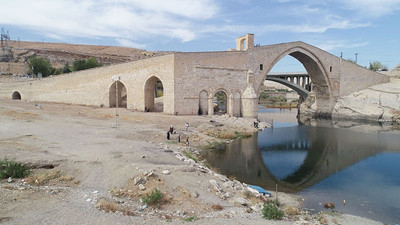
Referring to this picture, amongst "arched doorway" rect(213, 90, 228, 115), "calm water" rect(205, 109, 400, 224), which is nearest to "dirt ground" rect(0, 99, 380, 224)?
"calm water" rect(205, 109, 400, 224)

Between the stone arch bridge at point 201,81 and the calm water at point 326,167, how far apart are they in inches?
263

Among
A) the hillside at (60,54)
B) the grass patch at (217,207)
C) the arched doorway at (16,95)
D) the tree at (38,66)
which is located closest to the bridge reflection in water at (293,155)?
the grass patch at (217,207)

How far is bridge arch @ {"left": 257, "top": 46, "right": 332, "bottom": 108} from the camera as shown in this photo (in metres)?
31.3

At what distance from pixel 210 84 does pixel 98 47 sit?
77.5 metres

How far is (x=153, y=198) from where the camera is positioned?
6.84m

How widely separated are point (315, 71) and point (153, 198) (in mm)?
34697

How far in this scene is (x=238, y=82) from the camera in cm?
2689

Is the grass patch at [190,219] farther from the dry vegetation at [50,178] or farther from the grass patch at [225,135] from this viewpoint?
the grass patch at [225,135]

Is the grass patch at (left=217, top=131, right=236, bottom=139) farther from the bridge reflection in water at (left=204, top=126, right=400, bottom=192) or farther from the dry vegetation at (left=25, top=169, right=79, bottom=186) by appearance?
the dry vegetation at (left=25, top=169, right=79, bottom=186)

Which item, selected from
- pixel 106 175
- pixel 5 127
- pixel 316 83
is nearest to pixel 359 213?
pixel 106 175

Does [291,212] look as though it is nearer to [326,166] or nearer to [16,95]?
[326,166]

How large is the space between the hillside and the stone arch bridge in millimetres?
20107

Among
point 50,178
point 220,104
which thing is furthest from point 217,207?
point 220,104

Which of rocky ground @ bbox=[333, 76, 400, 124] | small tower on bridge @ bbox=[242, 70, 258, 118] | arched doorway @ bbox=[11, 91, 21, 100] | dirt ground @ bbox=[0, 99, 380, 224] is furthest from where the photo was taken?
arched doorway @ bbox=[11, 91, 21, 100]
